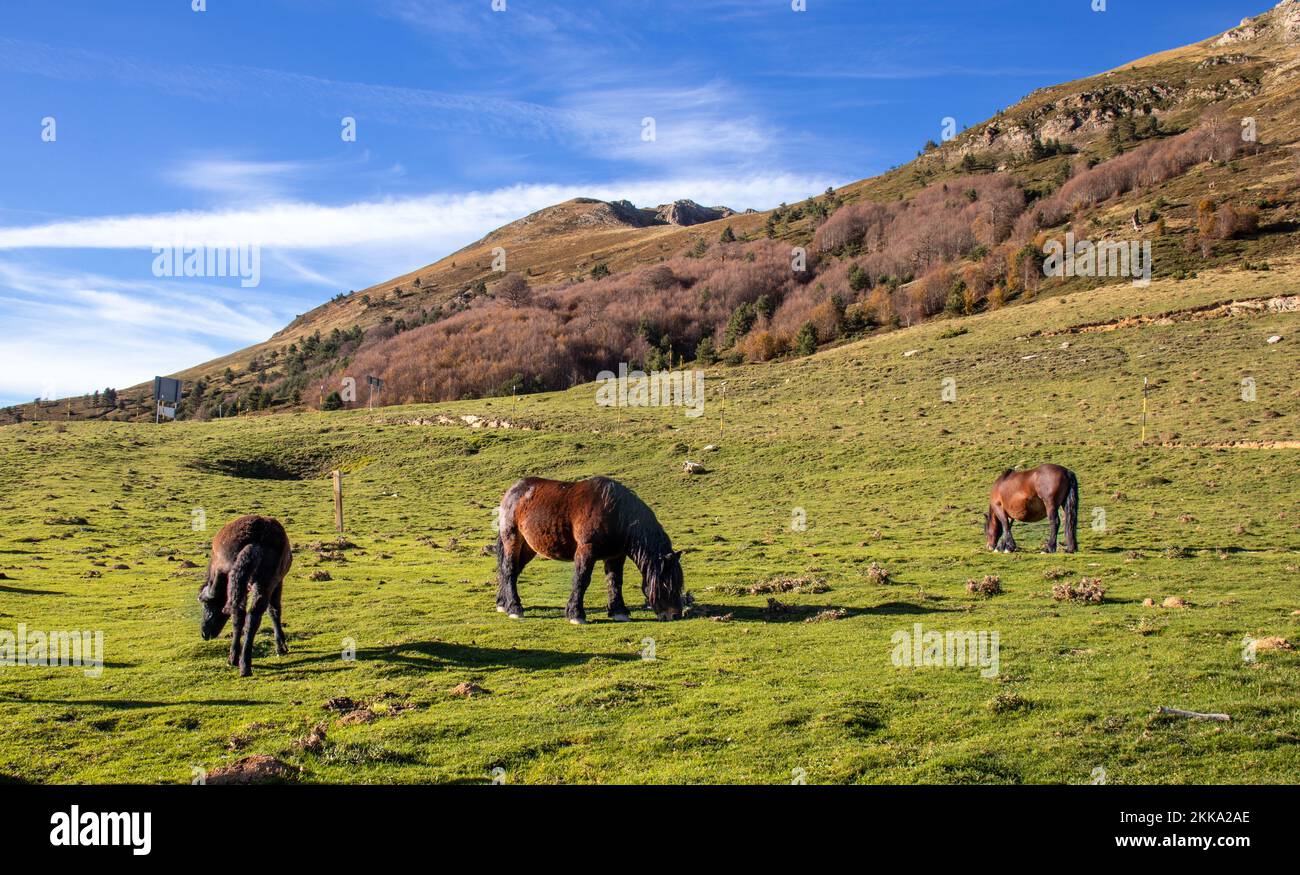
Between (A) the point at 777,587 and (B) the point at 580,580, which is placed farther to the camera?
(A) the point at 777,587

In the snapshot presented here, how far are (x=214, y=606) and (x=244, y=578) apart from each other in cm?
156

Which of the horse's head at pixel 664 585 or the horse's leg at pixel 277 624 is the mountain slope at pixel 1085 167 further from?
the horse's leg at pixel 277 624

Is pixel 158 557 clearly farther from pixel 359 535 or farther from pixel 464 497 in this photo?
pixel 464 497

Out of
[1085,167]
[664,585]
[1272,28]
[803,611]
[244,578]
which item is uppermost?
[1272,28]

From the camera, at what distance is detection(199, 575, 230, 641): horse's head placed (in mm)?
13945

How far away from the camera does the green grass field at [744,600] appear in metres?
9.27

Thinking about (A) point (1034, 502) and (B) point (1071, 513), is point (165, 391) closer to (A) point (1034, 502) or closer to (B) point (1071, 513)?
(A) point (1034, 502)

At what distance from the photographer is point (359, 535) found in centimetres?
3328

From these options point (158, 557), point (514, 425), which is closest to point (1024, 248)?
point (514, 425)

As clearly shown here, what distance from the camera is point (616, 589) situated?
1684cm

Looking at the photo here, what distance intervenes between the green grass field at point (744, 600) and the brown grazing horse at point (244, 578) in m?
0.59

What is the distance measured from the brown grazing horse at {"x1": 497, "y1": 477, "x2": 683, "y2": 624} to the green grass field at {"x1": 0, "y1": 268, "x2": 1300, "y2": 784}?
1.94 ft

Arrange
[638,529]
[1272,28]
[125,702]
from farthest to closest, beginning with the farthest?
1. [1272,28]
2. [638,529]
3. [125,702]

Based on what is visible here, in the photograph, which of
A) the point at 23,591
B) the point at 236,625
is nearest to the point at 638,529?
the point at 236,625
